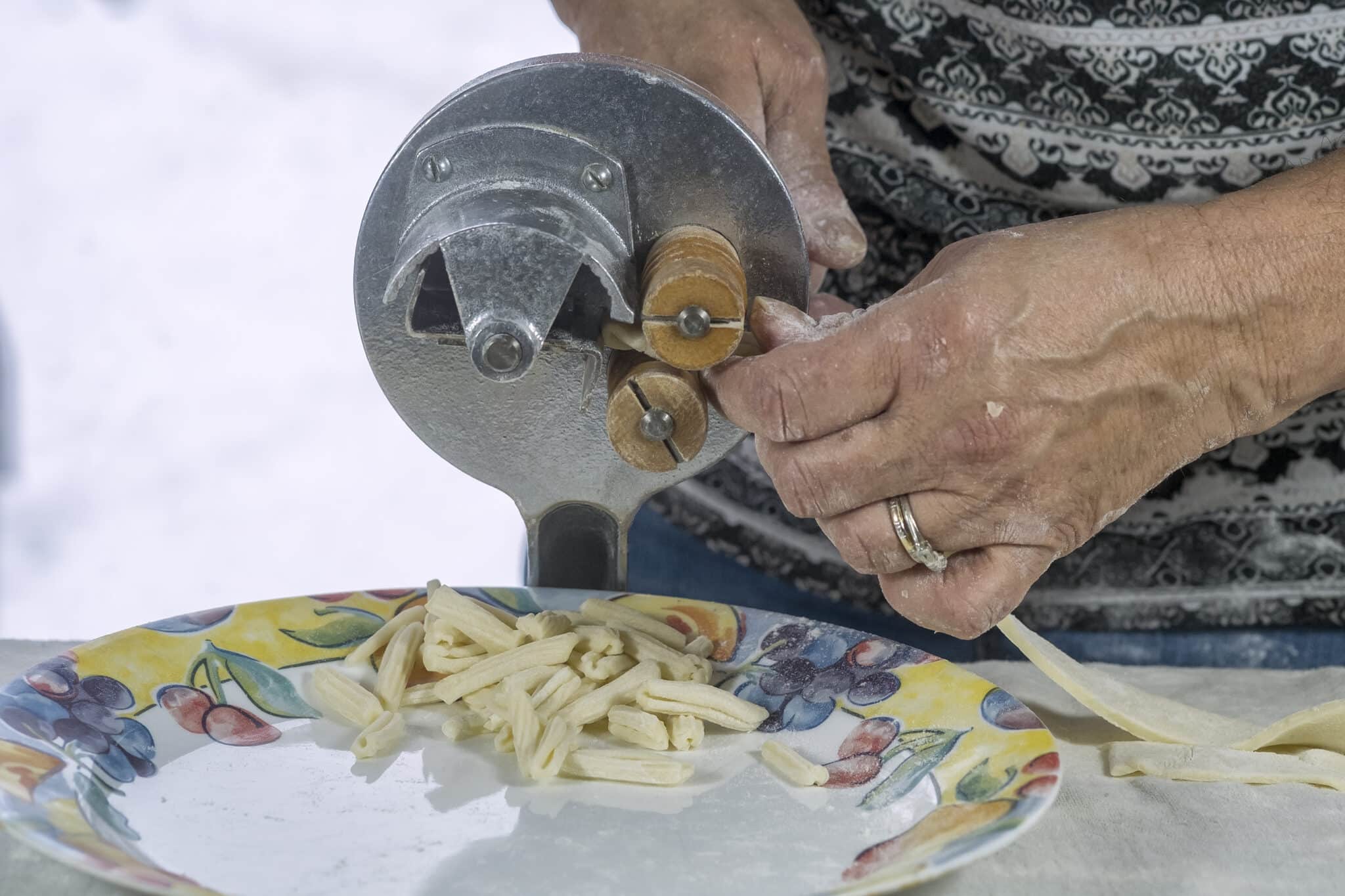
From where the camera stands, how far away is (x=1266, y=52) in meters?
1.10

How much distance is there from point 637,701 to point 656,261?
12.0 inches

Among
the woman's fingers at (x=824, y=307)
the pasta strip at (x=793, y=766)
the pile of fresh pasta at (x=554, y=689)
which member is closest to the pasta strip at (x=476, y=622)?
the pile of fresh pasta at (x=554, y=689)

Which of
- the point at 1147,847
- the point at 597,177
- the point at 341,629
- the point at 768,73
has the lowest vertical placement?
the point at 1147,847

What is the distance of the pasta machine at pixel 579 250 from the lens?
0.78 m

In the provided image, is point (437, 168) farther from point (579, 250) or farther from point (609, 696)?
point (609, 696)

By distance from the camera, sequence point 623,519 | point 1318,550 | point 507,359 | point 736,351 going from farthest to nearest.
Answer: point 1318,550, point 623,519, point 736,351, point 507,359

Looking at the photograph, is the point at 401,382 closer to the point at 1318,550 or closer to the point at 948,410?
the point at 948,410

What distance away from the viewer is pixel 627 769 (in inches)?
33.2

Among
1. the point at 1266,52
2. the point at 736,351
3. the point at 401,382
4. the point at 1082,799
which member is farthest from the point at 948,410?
the point at 1266,52

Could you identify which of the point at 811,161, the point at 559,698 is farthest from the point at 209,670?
the point at 811,161

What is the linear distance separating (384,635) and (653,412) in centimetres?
31

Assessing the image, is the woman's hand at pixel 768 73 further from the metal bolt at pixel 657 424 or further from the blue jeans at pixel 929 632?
the blue jeans at pixel 929 632

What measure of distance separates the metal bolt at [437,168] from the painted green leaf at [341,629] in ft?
1.24

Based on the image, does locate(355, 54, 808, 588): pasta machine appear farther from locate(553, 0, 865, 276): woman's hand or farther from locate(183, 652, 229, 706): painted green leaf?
locate(183, 652, 229, 706): painted green leaf
